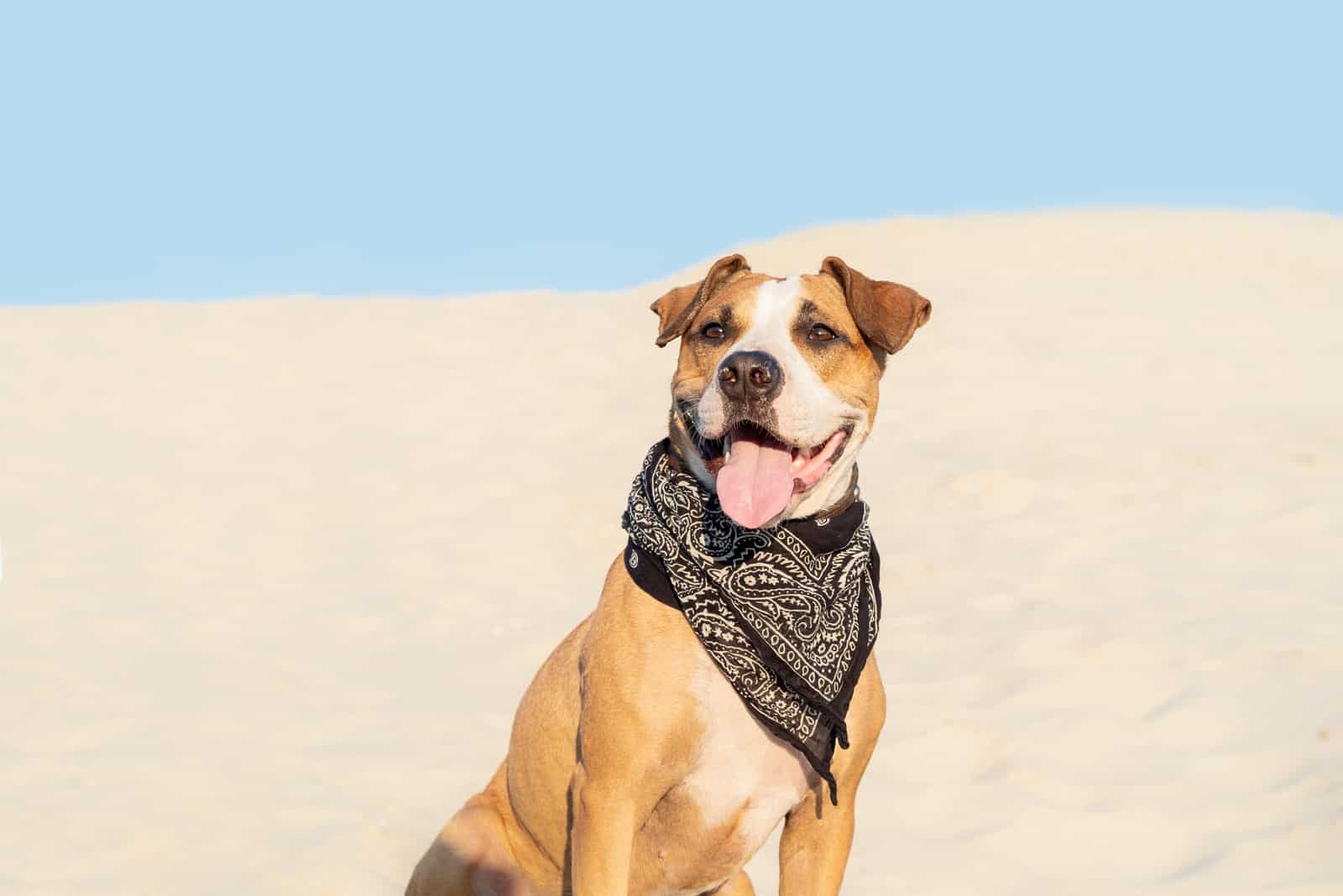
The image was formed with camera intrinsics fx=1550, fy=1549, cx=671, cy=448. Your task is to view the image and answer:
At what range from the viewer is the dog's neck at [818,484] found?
16.3 feet

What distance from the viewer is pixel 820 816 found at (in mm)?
4969

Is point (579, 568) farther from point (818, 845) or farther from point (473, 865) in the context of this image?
point (818, 845)

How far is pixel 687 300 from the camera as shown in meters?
5.17

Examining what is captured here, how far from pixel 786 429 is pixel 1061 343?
52.2 feet

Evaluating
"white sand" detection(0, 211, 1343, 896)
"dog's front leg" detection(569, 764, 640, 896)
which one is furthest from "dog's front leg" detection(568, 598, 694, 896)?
"white sand" detection(0, 211, 1343, 896)

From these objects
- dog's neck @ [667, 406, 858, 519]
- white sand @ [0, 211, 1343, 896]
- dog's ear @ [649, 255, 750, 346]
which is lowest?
white sand @ [0, 211, 1343, 896]

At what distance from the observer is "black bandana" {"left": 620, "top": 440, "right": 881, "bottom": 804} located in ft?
15.7

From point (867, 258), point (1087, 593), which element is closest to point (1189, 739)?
point (1087, 593)

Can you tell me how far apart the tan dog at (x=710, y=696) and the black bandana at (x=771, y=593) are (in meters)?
0.06

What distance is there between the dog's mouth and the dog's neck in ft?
0.46

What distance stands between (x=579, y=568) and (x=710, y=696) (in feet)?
29.7

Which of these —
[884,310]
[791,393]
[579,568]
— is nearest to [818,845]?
[791,393]

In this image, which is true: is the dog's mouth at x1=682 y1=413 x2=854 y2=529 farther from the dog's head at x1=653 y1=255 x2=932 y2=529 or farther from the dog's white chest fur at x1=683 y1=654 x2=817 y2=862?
the dog's white chest fur at x1=683 y1=654 x2=817 y2=862

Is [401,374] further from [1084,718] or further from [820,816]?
[820,816]
